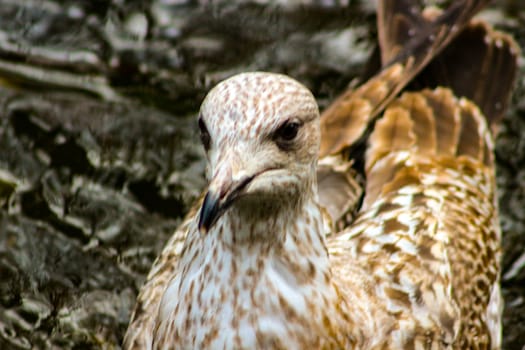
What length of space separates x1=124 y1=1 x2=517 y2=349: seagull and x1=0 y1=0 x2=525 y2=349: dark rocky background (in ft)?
2.80

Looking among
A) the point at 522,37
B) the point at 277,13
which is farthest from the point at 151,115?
the point at 522,37

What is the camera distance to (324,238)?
4.47m

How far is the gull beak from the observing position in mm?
3711

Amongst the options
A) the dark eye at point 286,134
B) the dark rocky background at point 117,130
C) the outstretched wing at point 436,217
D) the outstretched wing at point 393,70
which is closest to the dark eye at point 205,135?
the dark eye at point 286,134

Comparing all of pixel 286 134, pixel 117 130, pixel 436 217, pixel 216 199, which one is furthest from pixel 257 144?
pixel 117 130

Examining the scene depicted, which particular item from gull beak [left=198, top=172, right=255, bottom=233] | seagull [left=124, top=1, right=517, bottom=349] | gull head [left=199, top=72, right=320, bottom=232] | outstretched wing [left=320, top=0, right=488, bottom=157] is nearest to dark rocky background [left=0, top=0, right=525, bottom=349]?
seagull [left=124, top=1, right=517, bottom=349]

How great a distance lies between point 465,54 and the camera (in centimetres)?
664

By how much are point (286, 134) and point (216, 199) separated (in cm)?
49

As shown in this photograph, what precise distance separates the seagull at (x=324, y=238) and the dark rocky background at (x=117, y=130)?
0.85m

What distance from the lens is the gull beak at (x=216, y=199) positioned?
146 inches

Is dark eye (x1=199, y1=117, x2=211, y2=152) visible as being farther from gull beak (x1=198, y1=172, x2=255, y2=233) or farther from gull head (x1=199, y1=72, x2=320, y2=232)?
gull beak (x1=198, y1=172, x2=255, y2=233)

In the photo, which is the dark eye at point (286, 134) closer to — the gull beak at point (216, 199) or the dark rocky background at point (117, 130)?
the gull beak at point (216, 199)

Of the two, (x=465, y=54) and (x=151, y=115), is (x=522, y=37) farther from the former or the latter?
(x=151, y=115)

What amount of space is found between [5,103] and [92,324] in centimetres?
189
